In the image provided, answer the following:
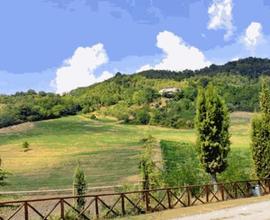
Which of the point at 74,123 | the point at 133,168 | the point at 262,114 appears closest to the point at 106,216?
the point at 262,114

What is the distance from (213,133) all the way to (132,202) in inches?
568

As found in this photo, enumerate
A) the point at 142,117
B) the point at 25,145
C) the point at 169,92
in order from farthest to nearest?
the point at 169,92 < the point at 142,117 < the point at 25,145

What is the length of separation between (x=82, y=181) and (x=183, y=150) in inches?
2205

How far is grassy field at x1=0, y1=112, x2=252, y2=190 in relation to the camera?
3531 inches

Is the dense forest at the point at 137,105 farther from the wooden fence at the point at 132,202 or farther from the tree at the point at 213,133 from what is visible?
the wooden fence at the point at 132,202

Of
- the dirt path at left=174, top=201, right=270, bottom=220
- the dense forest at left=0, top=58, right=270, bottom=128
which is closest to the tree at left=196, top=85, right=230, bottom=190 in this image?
the dirt path at left=174, top=201, right=270, bottom=220

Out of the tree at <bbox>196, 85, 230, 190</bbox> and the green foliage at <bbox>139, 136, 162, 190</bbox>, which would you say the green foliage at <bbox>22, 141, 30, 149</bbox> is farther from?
the tree at <bbox>196, 85, 230, 190</bbox>

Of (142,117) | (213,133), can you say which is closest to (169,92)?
(142,117)

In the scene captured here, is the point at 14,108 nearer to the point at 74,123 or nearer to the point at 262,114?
the point at 74,123

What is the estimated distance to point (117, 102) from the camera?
191 meters

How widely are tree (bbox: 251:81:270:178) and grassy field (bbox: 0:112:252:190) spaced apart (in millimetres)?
36966

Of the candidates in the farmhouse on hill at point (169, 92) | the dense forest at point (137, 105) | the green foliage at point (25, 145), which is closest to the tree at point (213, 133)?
the green foliage at point (25, 145)

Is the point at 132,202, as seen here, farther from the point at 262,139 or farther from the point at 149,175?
the point at 149,175

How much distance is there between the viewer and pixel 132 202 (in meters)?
27.9
